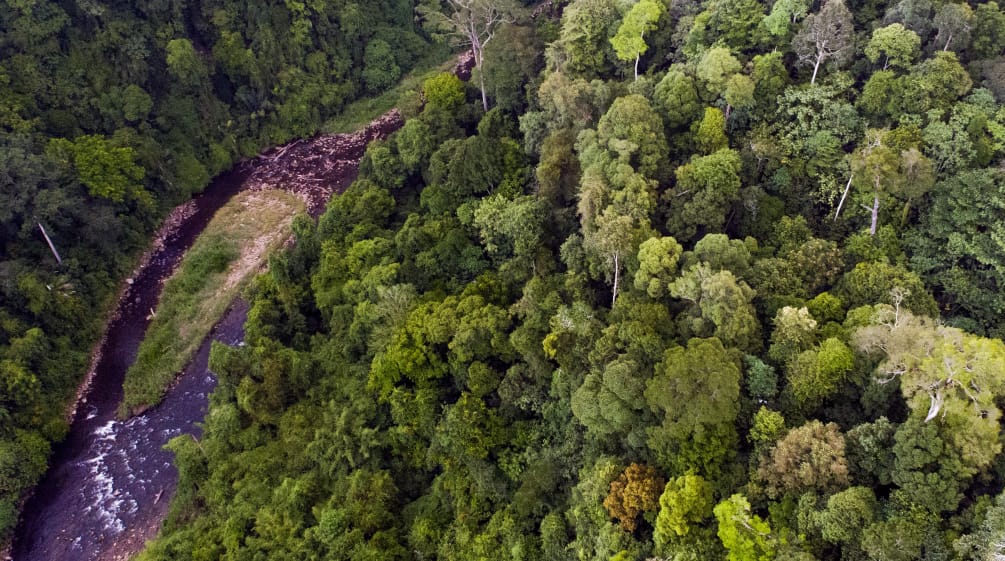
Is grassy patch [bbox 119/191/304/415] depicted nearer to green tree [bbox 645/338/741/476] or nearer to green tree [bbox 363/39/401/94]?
green tree [bbox 363/39/401/94]

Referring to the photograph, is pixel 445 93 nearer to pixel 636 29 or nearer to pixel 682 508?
pixel 636 29

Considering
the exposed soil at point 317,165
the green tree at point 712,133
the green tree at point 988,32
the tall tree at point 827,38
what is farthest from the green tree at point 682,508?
the exposed soil at point 317,165

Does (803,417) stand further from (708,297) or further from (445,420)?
(445,420)

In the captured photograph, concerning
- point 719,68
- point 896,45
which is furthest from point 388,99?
point 896,45

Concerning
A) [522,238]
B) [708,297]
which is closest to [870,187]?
[708,297]

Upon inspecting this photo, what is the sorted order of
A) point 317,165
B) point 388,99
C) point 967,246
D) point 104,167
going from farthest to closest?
point 388,99, point 317,165, point 104,167, point 967,246

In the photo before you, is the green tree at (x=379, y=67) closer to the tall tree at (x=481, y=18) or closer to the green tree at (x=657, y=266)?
the tall tree at (x=481, y=18)

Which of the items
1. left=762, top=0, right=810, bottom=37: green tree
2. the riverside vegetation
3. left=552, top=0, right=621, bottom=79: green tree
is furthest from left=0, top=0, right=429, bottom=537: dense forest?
left=762, top=0, right=810, bottom=37: green tree

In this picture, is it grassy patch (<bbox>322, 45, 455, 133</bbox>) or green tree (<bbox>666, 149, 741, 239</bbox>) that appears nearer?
green tree (<bbox>666, 149, 741, 239</bbox>)
